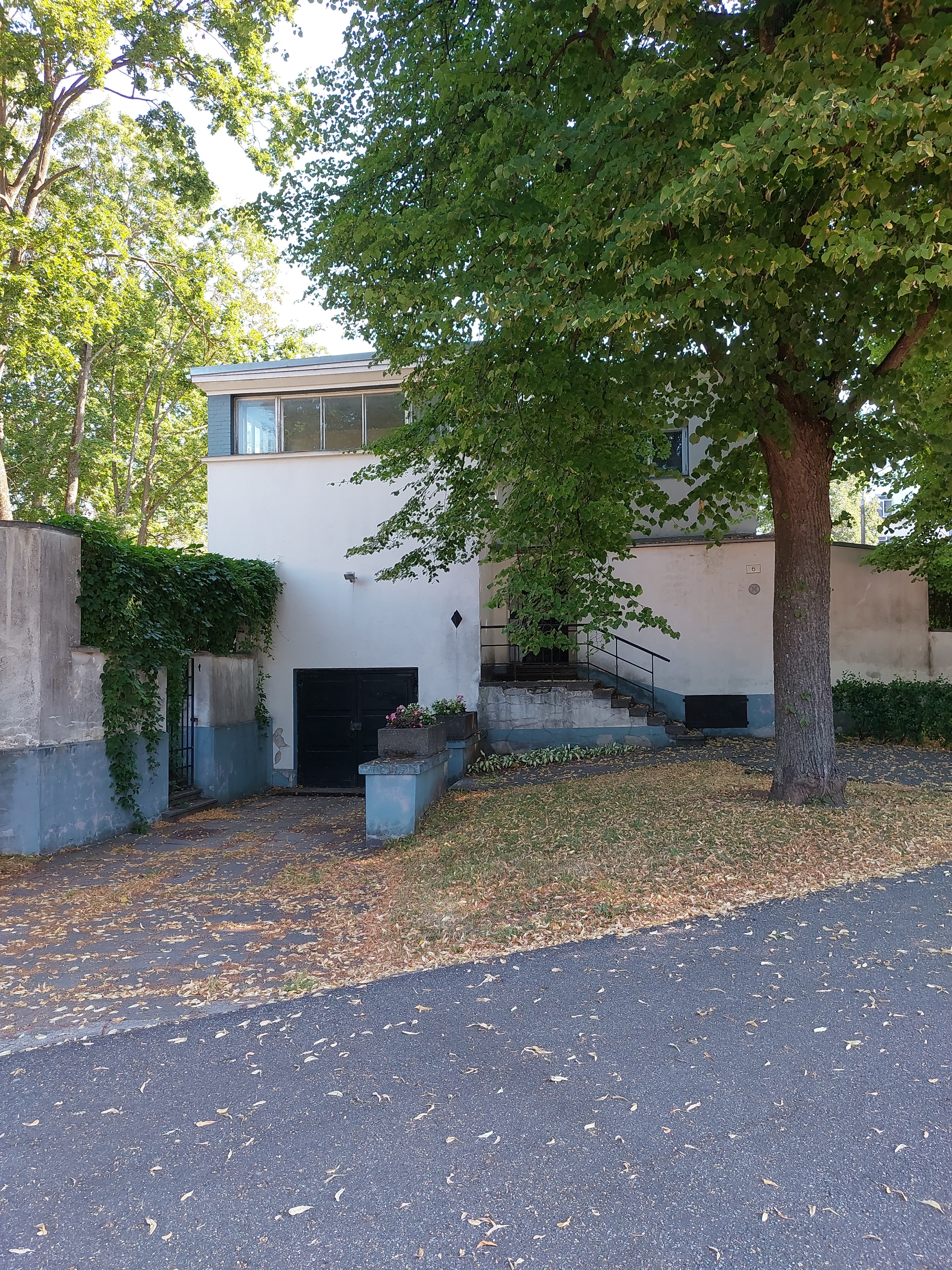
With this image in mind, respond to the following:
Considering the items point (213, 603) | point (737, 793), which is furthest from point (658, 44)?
point (213, 603)

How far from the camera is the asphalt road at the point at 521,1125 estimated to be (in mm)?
2494

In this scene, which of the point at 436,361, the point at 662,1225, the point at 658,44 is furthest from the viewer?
the point at 436,361

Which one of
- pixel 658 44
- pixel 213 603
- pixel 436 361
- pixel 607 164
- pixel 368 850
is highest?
pixel 658 44

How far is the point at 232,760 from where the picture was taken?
13062 mm

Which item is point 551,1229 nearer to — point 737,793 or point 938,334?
point 737,793

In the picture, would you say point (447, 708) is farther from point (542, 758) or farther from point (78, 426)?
point (78, 426)

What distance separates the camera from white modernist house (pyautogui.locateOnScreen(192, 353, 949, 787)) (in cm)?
1409

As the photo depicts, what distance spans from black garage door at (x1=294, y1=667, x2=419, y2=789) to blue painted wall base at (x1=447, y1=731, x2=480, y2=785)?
222 centimetres

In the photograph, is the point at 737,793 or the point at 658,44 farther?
the point at 737,793

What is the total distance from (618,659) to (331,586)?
5.54 meters

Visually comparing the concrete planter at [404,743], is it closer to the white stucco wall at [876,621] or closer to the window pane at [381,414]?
the window pane at [381,414]

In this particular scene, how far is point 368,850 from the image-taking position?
8.45m

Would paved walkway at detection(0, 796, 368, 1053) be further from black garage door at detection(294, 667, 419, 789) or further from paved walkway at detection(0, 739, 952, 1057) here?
black garage door at detection(294, 667, 419, 789)

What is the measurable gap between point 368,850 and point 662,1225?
618 centimetres
